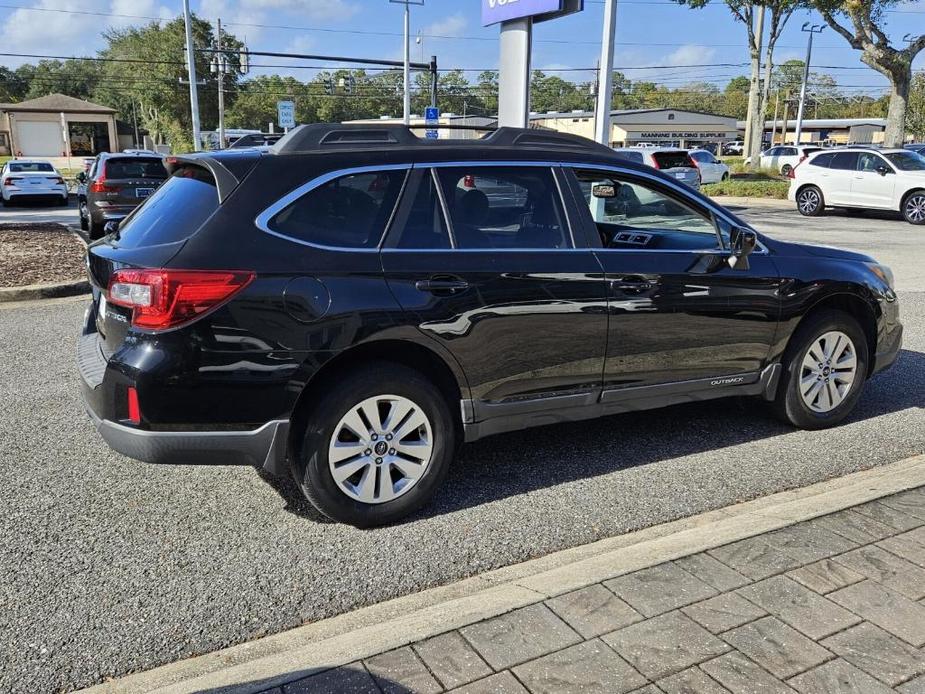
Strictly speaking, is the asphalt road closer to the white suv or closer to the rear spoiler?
the rear spoiler

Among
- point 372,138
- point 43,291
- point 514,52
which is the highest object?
point 514,52

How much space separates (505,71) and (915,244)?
30.2ft

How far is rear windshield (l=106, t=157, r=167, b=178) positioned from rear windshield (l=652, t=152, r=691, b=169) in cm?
1291

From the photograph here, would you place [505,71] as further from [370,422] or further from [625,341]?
[370,422]

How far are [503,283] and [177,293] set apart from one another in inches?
59.0

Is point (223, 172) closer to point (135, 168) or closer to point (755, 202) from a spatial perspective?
point (135, 168)

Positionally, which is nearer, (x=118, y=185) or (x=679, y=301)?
(x=679, y=301)

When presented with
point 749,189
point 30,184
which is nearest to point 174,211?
point 30,184

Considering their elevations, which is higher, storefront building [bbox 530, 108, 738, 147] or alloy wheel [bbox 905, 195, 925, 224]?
storefront building [bbox 530, 108, 738, 147]

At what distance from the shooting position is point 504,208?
4078mm

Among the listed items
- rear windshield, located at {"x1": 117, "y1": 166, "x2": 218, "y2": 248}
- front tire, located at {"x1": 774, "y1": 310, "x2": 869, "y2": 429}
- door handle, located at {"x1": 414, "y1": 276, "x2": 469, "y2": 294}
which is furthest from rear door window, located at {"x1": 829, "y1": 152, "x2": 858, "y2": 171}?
rear windshield, located at {"x1": 117, "y1": 166, "x2": 218, "y2": 248}

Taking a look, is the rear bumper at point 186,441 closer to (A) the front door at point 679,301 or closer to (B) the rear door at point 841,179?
→ (A) the front door at point 679,301

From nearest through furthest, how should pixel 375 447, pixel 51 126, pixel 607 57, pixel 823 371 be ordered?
1. pixel 375 447
2. pixel 823 371
3. pixel 607 57
4. pixel 51 126

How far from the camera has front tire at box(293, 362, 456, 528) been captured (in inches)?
141
